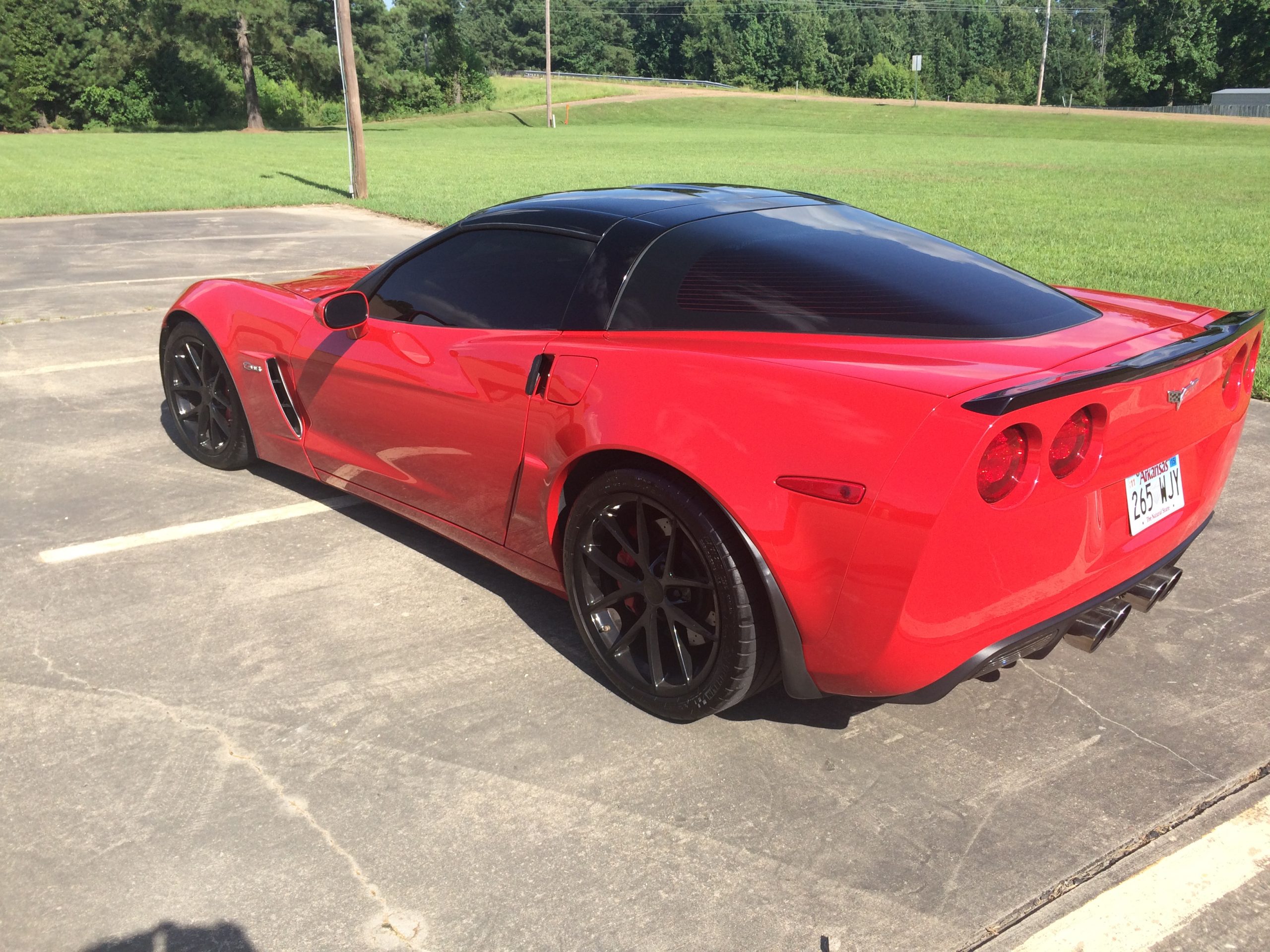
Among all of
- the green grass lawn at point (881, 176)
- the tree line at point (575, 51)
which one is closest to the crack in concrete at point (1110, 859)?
the green grass lawn at point (881, 176)

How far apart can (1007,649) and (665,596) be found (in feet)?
2.94

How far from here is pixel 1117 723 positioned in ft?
10.1

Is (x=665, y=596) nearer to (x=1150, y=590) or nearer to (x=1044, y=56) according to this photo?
(x=1150, y=590)

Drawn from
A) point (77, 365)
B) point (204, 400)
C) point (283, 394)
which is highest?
point (283, 394)

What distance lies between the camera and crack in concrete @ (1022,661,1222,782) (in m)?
2.85

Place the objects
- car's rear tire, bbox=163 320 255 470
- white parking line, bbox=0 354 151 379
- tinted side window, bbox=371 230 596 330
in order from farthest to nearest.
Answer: white parking line, bbox=0 354 151 379, car's rear tire, bbox=163 320 255 470, tinted side window, bbox=371 230 596 330

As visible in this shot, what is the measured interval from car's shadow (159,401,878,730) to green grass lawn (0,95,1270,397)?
5.13m

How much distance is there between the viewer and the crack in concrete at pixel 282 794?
2.30 meters

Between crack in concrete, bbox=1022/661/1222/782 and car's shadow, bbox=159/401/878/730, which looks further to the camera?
car's shadow, bbox=159/401/878/730

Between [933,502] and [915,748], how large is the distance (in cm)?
96

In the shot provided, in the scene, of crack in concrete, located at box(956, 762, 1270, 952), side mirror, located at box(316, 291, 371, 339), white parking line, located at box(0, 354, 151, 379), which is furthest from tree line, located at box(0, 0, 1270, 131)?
crack in concrete, located at box(956, 762, 1270, 952)

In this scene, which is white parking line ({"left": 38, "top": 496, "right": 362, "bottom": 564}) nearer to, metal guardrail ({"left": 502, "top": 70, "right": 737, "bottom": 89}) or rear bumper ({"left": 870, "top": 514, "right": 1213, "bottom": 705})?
rear bumper ({"left": 870, "top": 514, "right": 1213, "bottom": 705})

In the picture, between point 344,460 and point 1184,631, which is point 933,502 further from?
point 344,460

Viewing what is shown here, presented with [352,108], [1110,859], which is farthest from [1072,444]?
[352,108]
